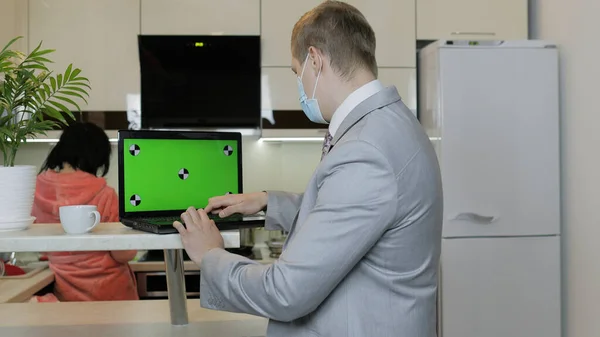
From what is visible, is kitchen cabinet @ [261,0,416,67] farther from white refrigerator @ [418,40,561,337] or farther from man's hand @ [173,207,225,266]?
man's hand @ [173,207,225,266]

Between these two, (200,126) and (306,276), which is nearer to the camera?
(306,276)

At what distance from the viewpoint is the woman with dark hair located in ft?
8.91

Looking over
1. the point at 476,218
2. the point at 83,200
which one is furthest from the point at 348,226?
the point at 476,218

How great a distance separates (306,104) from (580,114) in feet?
6.69

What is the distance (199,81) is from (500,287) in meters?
1.77

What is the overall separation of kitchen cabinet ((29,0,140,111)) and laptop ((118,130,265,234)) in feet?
6.75

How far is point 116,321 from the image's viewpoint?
1779 millimetres

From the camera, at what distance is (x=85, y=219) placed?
4.61 ft

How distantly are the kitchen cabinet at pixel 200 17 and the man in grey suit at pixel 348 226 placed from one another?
226 cm

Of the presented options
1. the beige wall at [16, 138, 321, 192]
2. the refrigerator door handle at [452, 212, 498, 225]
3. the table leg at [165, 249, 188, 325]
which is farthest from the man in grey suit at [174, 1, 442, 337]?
the beige wall at [16, 138, 321, 192]

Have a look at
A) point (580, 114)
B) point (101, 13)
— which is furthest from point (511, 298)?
point (101, 13)

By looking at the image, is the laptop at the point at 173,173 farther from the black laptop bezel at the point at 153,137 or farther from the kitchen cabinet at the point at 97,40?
the kitchen cabinet at the point at 97,40

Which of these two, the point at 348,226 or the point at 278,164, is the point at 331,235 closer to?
the point at 348,226

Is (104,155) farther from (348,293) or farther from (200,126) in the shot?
(348,293)
